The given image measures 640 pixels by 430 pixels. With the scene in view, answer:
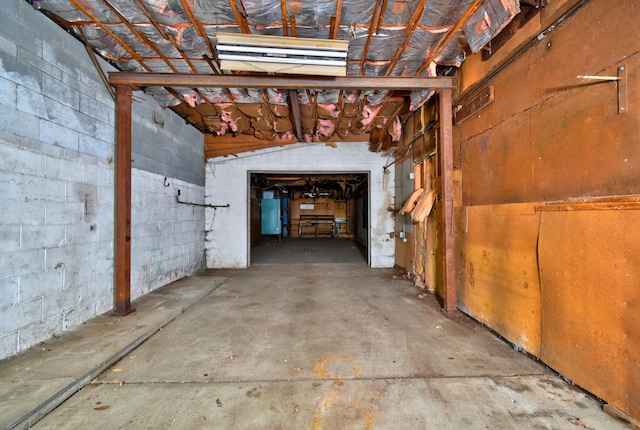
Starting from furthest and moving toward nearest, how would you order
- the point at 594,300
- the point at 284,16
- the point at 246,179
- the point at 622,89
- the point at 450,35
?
the point at 246,179, the point at 450,35, the point at 284,16, the point at 594,300, the point at 622,89

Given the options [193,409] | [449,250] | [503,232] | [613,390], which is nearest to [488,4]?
[503,232]

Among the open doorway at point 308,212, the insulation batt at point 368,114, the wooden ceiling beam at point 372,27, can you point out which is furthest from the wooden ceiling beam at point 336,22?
the open doorway at point 308,212

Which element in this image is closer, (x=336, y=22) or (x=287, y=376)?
→ (x=287, y=376)

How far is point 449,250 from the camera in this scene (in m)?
2.83

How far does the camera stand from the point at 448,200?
112 inches

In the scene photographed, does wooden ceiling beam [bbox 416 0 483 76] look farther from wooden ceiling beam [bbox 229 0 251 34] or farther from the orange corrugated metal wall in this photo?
wooden ceiling beam [bbox 229 0 251 34]

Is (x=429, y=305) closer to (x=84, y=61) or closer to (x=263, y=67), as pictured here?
(x=263, y=67)

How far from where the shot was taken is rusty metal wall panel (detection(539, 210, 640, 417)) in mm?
1308

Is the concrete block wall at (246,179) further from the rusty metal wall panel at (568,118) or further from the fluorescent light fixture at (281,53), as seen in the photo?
the fluorescent light fixture at (281,53)

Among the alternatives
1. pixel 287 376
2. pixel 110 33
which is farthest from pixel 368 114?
pixel 287 376

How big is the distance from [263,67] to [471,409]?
113 inches

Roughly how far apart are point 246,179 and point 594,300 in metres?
5.26

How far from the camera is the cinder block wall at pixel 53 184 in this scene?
6.25ft

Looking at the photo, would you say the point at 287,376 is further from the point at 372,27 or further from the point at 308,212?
the point at 308,212
